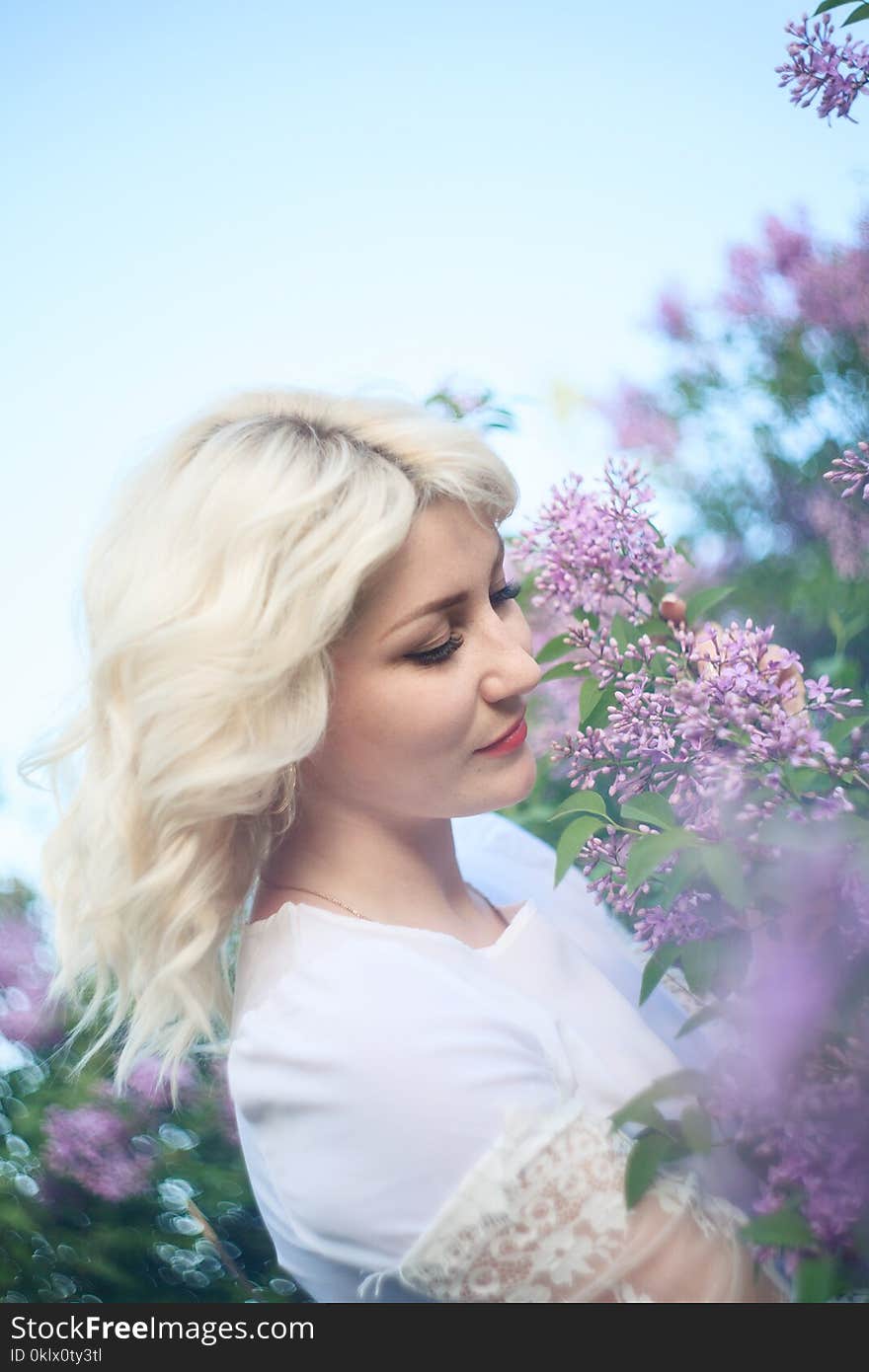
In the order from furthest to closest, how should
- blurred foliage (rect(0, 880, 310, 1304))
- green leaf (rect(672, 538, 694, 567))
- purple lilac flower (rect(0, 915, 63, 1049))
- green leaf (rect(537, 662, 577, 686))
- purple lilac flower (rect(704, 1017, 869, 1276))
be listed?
purple lilac flower (rect(0, 915, 63, 1049)) < blurred foliage (rect(0, 880, 310, 1304)) < green leaf (rect(672, 538, 694, 567)) < green leaf (rect(537, 662, 577, 686)) < purple lilac flower (rect(704, 1017, 869, 1276))

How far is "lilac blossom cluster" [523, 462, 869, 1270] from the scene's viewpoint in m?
0.81

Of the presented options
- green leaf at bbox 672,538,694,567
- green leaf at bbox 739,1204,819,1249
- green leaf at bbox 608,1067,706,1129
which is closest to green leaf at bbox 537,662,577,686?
green leaf at bbox 672,538,694,567

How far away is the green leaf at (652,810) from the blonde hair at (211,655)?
0.87 feet

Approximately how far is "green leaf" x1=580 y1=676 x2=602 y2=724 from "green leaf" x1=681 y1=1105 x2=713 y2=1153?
344 millimetres

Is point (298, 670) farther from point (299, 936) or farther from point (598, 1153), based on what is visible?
point (598, 1153)

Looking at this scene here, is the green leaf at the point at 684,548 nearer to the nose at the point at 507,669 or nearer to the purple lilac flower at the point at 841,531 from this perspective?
the purple lilac flower at the point at 841,531

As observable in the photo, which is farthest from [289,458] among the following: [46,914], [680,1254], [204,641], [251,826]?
[46,914]

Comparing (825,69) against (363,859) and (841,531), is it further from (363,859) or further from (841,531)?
(363,859)

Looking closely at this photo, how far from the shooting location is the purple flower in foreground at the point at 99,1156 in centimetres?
148

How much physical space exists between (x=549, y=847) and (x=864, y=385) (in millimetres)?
636

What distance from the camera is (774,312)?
4.29ft

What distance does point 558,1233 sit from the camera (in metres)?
0.91

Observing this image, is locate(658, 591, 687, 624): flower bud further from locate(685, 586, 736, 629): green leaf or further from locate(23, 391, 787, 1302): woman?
locate(23, 391, 787, 1302): woman

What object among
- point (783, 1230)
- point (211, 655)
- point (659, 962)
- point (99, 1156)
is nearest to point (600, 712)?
point (659, 962)
